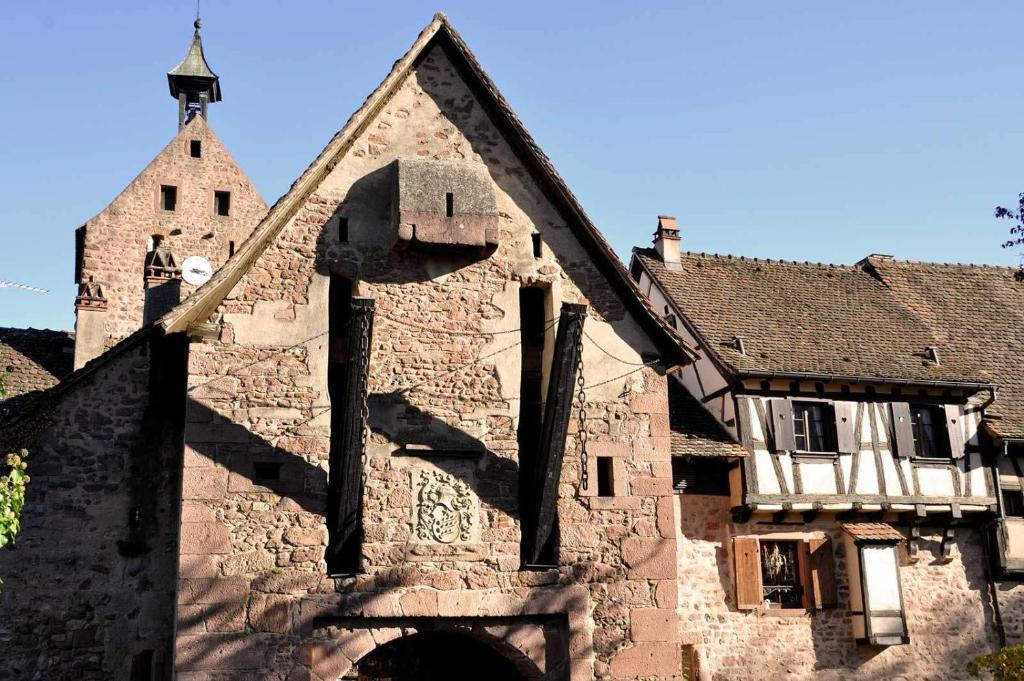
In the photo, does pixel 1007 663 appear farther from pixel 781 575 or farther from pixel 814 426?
pixel 814 426

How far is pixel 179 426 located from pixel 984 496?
12.5m

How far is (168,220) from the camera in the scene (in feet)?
89.0

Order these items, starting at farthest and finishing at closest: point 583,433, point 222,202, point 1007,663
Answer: point 222,202, point 1007,663, point 583,433

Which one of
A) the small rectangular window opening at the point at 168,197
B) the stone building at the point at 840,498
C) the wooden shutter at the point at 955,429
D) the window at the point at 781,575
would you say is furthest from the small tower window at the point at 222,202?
the wooden shutter at the point at 955,429

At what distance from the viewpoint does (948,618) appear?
60.7ft

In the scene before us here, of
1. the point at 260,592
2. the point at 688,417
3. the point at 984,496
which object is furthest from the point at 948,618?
the point at 260,592

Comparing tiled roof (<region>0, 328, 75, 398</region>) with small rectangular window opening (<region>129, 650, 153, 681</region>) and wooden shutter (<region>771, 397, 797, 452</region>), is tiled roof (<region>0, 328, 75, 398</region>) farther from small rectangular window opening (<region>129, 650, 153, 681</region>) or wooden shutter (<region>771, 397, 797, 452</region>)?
wooden shutter (<region>771, 397, 797, 452</region>)

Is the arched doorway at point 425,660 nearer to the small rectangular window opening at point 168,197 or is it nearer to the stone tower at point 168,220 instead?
the stone tower at point 168,220

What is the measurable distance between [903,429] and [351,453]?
10.1 meters

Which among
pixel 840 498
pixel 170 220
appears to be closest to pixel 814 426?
pixel 840 498

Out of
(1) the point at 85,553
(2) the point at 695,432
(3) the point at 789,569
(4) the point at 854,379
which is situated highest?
(4) the point at 854,379

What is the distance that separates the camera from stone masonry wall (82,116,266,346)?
26.1 meters

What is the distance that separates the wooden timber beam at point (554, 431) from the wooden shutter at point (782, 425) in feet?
19.1

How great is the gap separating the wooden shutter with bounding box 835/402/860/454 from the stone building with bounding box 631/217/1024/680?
0.03m
